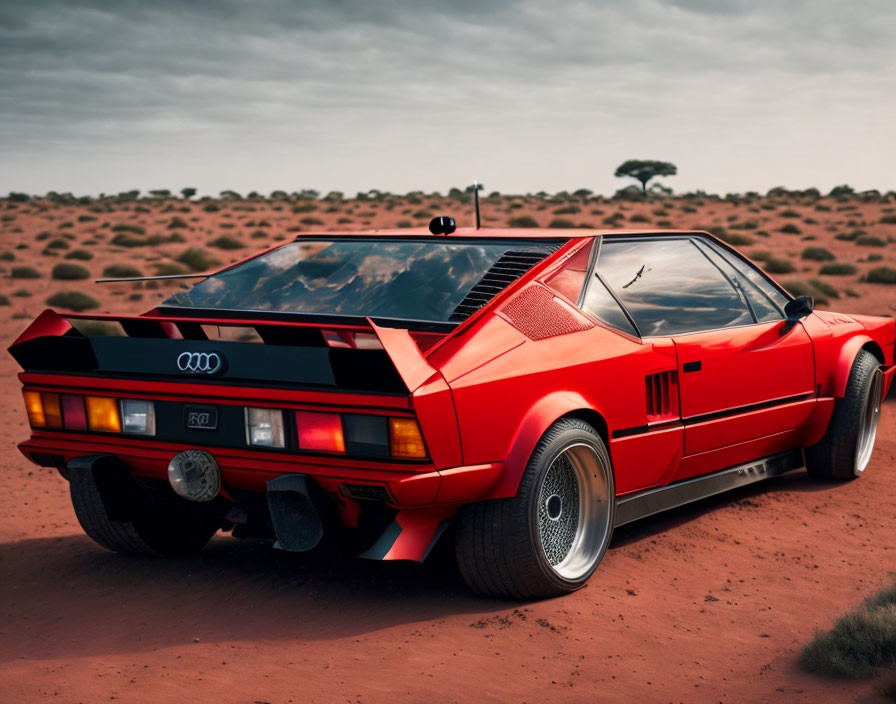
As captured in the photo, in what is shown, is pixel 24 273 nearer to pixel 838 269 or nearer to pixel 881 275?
pixel 838 269

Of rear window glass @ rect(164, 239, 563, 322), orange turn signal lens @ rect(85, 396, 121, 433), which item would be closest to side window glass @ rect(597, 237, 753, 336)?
rear window glass @ rect(164, 239, 563, 322)

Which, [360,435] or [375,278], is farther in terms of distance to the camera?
[375,278]

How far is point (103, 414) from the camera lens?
15.0 feet

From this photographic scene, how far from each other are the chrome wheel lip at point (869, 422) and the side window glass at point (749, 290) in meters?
1.09

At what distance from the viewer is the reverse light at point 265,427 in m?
4.20

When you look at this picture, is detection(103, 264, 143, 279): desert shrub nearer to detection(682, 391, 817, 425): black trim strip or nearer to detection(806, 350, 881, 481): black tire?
detection(806, 350, 881, 481): black tire

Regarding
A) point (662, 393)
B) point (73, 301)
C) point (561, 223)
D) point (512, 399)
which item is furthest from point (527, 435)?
point (561, 223)

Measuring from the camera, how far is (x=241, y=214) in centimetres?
5072

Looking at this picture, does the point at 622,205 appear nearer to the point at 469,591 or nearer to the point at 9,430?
the point at 9,430

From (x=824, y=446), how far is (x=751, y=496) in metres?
0.54

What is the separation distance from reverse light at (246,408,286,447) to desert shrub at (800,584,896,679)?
6.67 feet

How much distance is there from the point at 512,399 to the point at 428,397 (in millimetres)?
458

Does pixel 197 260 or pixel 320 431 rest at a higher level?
pixel 320 431

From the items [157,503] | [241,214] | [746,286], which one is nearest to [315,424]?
Result: [157,503]
